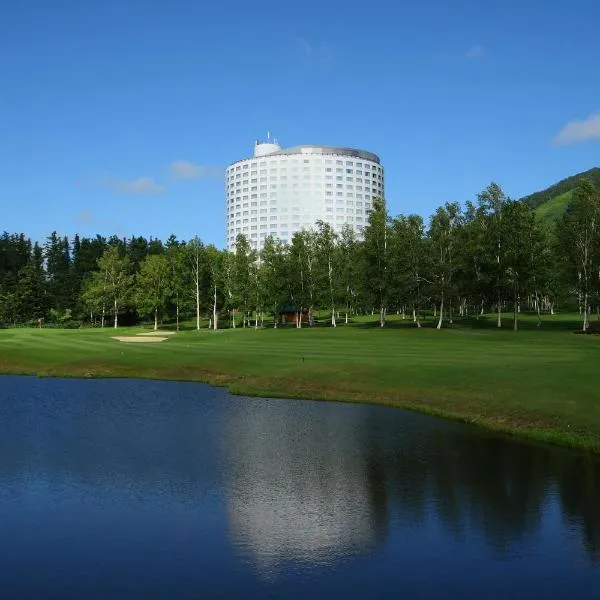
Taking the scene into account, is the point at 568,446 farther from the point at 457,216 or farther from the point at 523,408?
the point at 457,216

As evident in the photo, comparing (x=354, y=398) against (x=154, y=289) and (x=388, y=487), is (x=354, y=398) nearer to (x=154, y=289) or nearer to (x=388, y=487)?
(x=388, y=487)

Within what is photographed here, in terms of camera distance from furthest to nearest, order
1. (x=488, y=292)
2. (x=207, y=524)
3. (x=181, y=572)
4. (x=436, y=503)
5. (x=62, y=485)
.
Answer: (x=488, y=292) < (x=62, y=485) < (x=436, y=503) < (x=207, y=524) < (x=181, y=572)

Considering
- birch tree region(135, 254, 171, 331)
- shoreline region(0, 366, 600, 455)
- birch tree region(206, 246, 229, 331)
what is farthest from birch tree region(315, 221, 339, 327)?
shoreline region(0, 366, 600, 455)

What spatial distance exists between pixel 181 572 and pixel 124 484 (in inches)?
389

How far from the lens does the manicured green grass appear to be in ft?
134

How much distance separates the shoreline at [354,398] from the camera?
35.8 m

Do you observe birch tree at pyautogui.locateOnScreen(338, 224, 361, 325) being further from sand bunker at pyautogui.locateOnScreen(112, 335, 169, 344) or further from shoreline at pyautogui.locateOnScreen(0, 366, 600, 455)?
shoreline at pyautogui.locateOnScreen(0, 366, 600, 455)

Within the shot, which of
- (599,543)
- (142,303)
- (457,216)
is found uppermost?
(457,216)

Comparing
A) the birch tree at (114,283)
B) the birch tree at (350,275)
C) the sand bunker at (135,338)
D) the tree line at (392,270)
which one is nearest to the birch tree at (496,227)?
the tree line at (392,270)

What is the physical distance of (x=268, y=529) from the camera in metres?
23.1

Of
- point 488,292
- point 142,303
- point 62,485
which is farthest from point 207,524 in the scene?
point 142,303

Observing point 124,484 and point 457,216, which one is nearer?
point 124,484

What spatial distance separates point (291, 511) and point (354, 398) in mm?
25971

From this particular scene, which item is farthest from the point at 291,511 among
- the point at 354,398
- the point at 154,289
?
the point at 154,289
